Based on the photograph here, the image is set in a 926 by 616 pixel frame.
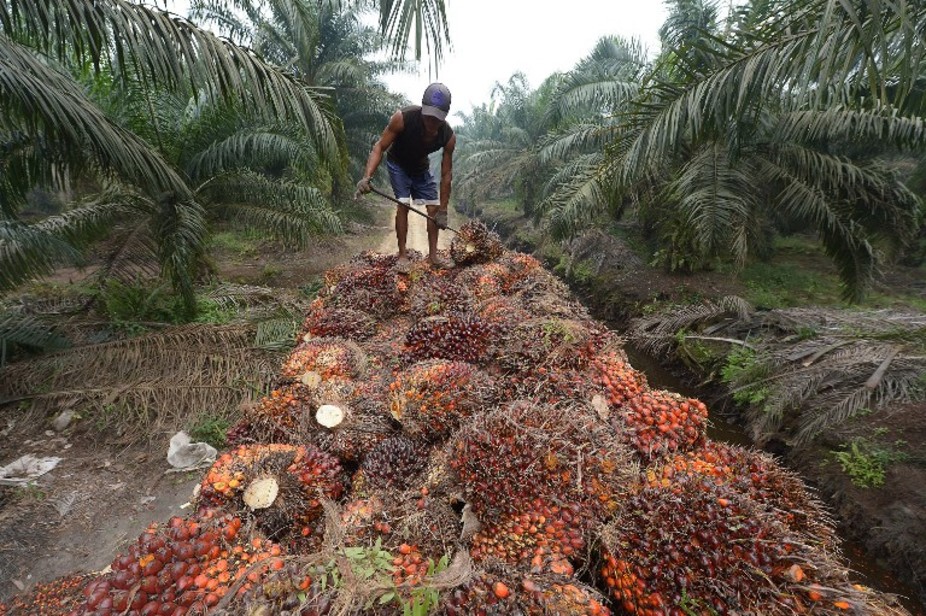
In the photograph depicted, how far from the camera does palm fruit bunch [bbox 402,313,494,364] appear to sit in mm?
2664

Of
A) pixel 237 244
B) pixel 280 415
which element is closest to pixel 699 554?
pixel 280 415

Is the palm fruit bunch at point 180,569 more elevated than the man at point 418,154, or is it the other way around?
the man at point 418,154

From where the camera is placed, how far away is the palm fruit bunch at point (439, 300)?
3295 mm

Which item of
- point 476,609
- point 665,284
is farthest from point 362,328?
point 665,284

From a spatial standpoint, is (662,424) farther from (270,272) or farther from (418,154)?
(270,272)

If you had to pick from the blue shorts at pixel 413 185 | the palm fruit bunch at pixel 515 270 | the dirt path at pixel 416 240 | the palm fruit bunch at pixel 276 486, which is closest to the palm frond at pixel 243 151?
the blue shorts at pixel 413 185

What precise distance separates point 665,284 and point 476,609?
7293mm

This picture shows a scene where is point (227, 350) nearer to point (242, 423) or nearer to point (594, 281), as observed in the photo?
point (242, 423)

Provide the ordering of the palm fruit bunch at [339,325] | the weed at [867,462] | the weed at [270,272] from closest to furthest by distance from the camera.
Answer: the palm fruit bunch at [339,325] < the weed at [867,462] < the weed at [270,272]

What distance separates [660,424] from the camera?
6.61 ft

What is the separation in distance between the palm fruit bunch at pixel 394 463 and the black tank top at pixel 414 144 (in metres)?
2.82

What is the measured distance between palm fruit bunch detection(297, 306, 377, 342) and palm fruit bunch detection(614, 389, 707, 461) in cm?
202

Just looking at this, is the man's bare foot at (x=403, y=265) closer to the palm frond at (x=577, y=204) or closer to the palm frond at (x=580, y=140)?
the palm frond at (x=577, y=204)

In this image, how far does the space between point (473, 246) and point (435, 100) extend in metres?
1.47
